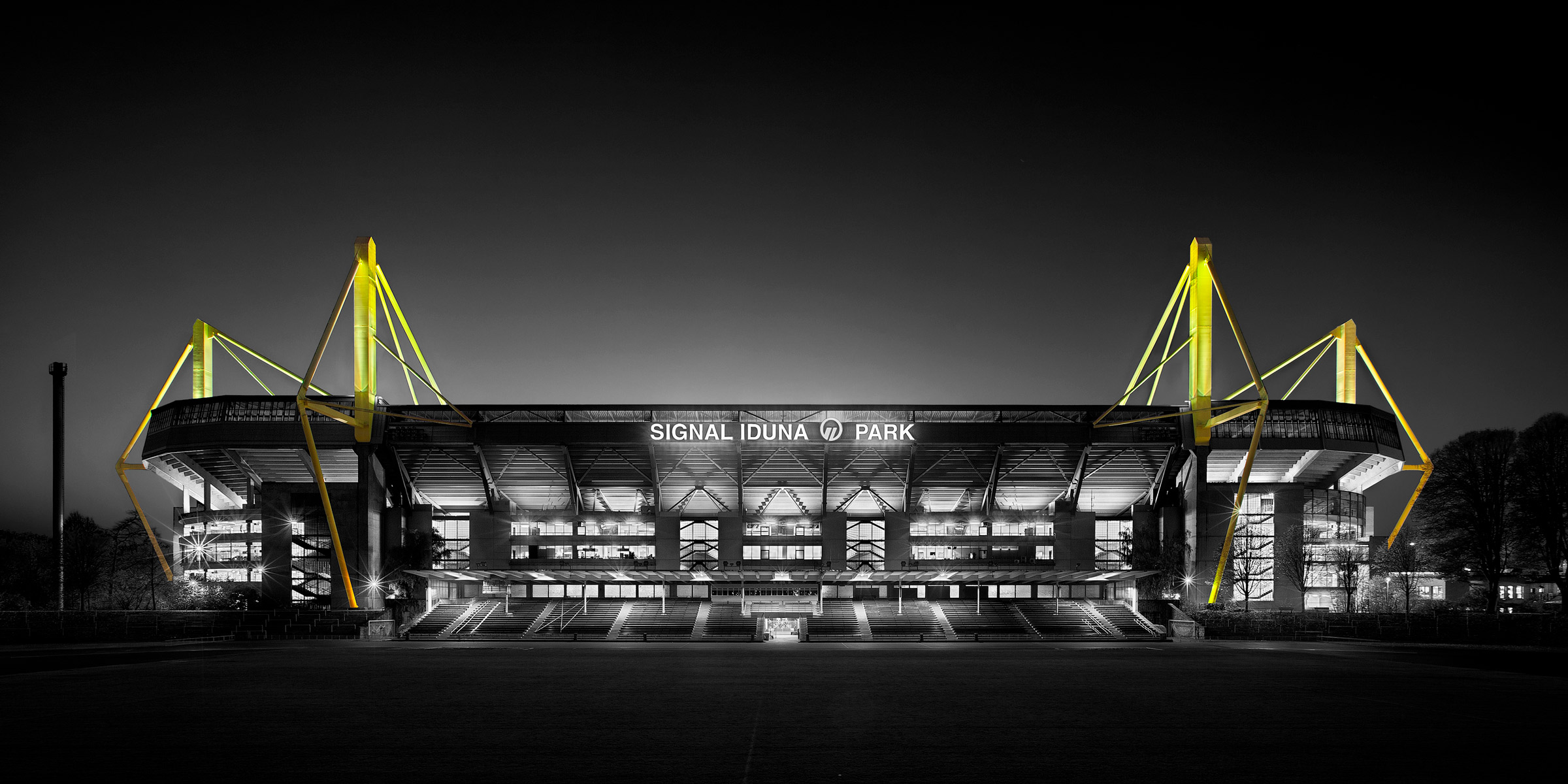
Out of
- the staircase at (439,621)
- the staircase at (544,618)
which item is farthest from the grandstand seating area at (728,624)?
the staircase at (439,621)

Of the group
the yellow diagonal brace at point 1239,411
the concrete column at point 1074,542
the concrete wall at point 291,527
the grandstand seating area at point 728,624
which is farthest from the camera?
the concrete column at point 1074,542

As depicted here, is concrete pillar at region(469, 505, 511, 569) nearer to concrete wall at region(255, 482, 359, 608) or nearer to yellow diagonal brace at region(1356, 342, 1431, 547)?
concrete wall at region(255, 482, 359, 608)

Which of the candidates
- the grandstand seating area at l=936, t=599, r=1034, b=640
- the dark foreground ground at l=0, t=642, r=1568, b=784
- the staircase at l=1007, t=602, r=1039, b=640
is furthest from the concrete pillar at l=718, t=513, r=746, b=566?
the dark foreground ground at l=0, t=642, r=1568, b=784

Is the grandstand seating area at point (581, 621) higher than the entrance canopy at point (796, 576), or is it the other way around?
the entrance canopy at point (796, 576)

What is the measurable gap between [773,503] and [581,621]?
2216cm

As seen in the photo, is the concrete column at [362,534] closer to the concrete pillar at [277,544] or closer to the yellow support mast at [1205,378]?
the concrete pillar at [277,544]

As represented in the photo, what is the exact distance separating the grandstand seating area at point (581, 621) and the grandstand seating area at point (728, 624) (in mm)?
7634

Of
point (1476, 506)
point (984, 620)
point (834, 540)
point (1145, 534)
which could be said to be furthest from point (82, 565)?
point (1476, 506)

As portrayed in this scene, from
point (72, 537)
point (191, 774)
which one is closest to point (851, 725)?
point (191, 774)

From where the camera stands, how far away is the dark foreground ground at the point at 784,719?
20281 mm

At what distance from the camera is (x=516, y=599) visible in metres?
88.7

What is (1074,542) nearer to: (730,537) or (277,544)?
(730,537)

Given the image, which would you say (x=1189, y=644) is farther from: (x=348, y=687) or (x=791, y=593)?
(x=348, y=687)

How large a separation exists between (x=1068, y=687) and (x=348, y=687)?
80.9ft
